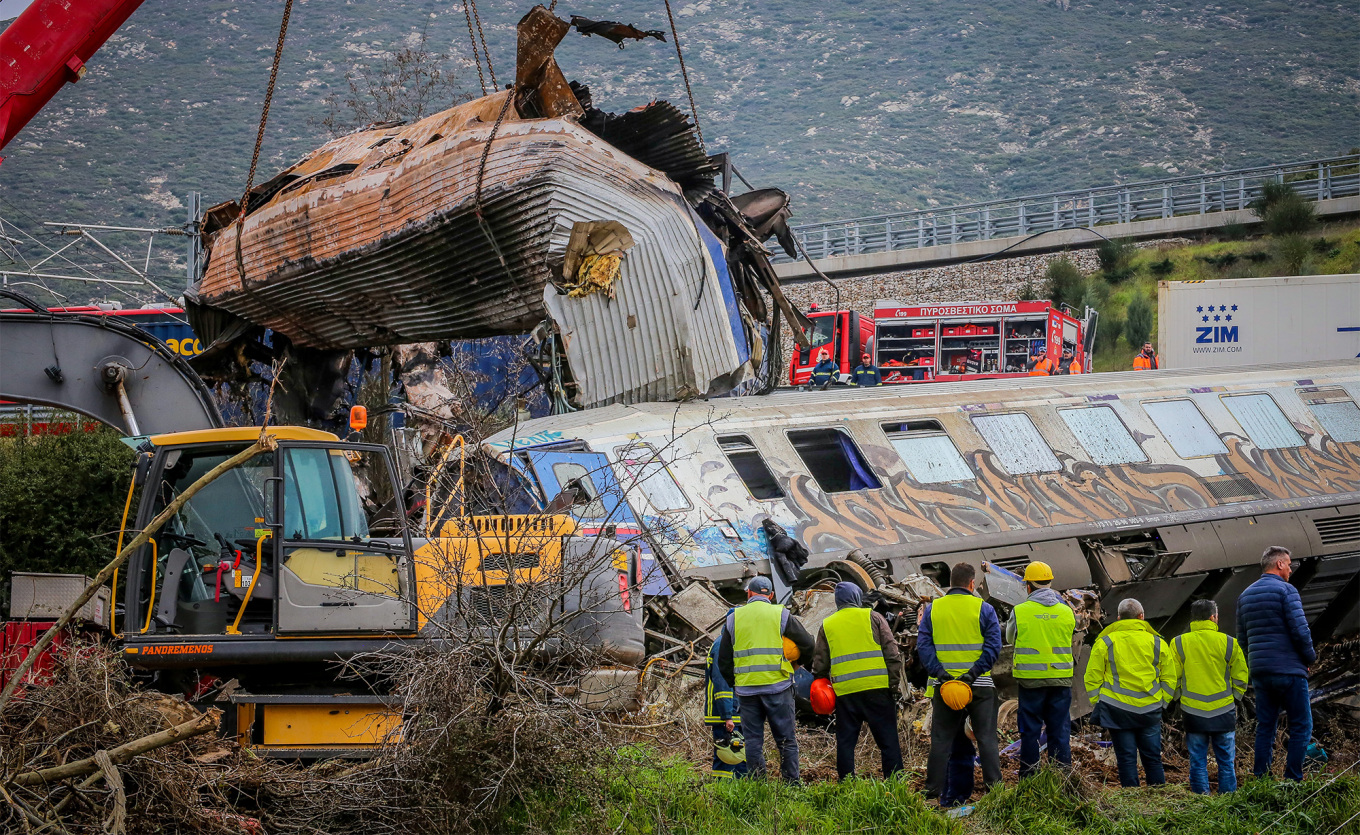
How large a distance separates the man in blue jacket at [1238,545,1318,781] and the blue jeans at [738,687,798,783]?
3.57 m

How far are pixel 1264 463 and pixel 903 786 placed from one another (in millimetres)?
9982

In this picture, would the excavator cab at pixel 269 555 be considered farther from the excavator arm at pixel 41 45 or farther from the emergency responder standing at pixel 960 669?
the emergency responder standing at pixel 960 669

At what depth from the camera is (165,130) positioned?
89125 mm

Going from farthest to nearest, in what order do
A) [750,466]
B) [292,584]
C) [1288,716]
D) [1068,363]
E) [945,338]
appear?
[1068,363], [945,338], [750,466], [1288,716], [292,584]

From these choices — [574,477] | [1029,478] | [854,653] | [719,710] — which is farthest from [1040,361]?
[719,710]

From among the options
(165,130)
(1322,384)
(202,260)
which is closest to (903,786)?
(202,260)

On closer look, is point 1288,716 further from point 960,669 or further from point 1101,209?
point 1101,209

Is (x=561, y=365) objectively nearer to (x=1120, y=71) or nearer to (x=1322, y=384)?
(x=1322, y=384)

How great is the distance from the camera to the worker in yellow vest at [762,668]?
8.40 meters

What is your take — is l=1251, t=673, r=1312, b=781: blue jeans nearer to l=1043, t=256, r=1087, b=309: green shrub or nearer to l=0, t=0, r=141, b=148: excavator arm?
l=0, t=0, r=141, b=148: excavator arm

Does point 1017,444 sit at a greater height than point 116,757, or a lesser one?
greater

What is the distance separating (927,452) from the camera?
538 inches

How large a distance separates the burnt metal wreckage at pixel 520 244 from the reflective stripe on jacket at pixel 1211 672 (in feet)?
13.6

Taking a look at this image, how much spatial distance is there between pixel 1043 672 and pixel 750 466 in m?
4.51
